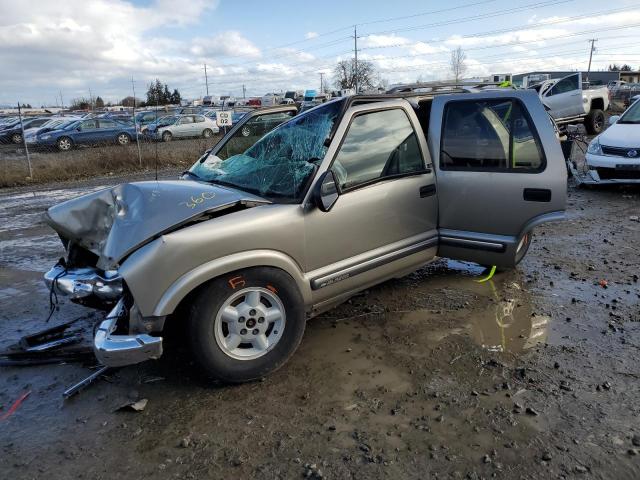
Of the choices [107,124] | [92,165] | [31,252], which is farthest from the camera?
[107,124]

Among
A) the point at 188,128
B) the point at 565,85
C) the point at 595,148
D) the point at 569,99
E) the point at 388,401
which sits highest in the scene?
the point at 565,85

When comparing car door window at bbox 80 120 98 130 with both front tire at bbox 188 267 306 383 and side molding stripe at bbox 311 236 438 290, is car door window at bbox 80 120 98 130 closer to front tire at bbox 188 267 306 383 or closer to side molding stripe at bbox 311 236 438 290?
side molding stripe at bbox 311 236 438 290

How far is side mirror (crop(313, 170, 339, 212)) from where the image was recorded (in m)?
3.38

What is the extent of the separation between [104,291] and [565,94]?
715 inches

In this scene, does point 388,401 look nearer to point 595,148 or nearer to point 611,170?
point 611,170

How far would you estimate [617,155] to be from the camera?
865 cm

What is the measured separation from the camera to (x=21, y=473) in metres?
2.58

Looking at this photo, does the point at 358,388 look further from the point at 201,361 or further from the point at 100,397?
the point at 100,397

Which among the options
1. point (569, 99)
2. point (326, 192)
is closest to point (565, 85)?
point (569, 99)

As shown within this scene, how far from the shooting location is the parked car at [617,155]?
331 inches

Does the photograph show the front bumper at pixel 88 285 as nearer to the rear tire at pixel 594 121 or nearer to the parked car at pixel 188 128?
the rear tire at pixel 594 121

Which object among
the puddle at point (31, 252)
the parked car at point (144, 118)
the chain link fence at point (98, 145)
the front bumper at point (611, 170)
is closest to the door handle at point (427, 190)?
the puddle at point (31, 252)

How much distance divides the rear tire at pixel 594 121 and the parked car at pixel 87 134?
62.6 feet

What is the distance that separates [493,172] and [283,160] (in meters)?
1.84
